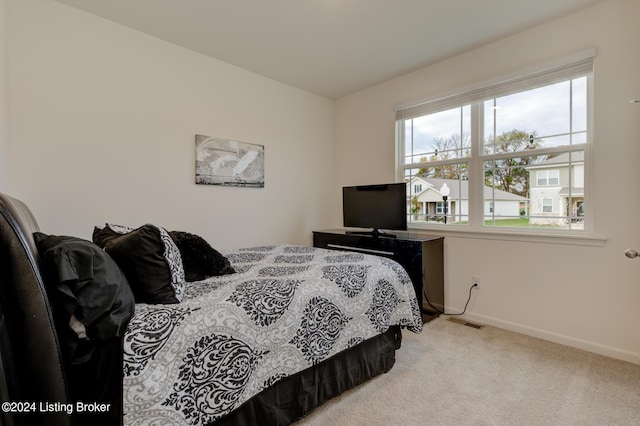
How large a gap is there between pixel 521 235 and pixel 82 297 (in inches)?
122

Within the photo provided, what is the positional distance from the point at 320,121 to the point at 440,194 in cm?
192

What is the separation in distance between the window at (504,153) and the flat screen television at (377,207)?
0.46m

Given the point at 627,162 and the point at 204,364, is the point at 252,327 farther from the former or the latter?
the point at 627,162

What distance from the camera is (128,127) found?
2.73 metres

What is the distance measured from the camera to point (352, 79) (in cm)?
382

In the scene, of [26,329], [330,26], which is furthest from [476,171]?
[26,329]

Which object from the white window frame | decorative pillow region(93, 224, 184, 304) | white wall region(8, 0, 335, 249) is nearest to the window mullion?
the white window frame

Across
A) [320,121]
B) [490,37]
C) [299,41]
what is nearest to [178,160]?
[299,41]

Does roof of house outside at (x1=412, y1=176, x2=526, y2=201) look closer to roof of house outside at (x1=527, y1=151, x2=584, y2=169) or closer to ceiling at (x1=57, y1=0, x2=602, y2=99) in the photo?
roof of house outside at (x1=527, y1=151, x2=584, y2=169)

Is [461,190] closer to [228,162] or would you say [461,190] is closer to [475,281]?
[475,281]

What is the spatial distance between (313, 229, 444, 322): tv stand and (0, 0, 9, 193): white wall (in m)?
2.88

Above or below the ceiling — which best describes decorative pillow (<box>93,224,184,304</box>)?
below

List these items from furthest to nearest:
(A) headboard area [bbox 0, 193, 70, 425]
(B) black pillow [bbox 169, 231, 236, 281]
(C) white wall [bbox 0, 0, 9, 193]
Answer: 1. (C) white wall [bbox 0, 0, 9, 193]
2. (B) black pillow [bbox 169, 231, 236, 281]
3. (A) headboard area [bbox 0, 193, 70, 425]

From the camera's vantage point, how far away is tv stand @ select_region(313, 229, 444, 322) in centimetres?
299
